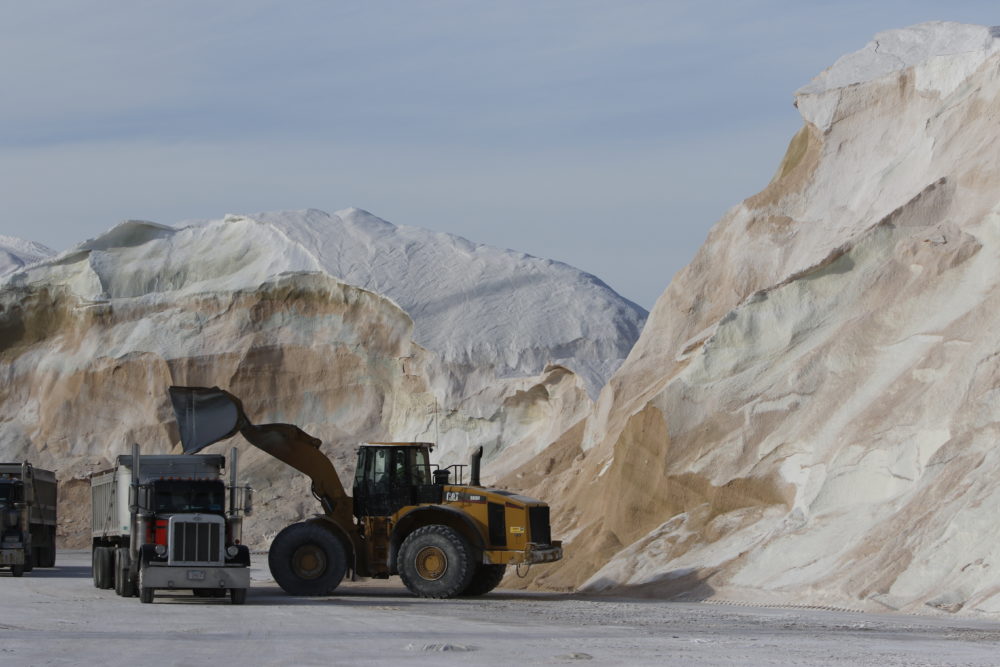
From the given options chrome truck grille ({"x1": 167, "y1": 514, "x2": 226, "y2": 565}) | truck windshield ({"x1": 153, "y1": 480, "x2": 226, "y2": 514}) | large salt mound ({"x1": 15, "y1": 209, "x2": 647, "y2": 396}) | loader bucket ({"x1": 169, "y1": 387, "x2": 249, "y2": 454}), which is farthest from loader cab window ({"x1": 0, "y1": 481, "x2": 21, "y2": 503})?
large salt mound ({"x1": 15, "y1": 209, "x2": 647, "y2": 396})

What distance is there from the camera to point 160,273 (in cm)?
5006

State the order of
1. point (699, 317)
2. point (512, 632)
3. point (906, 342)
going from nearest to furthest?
point (512, 632) → point (906, 342) → point (699, 317)

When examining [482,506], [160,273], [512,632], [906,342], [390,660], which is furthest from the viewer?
[160,273]

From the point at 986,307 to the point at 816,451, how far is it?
12.5ft

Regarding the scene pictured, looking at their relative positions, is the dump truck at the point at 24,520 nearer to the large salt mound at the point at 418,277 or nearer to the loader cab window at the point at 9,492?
the loader cab window at the point at 9,492

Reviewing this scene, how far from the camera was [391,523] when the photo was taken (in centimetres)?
2300

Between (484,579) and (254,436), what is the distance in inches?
173

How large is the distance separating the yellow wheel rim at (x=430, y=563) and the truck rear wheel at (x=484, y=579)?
85 cm

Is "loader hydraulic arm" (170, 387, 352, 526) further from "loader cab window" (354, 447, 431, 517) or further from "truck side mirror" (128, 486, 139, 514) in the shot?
"truck side mirror" (128, 486, 139, 514)

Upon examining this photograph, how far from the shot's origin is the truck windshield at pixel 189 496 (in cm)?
2148

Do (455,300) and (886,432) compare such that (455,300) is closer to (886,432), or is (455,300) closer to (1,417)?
(1,417)

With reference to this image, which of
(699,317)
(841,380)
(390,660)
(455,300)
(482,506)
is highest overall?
(455,300)

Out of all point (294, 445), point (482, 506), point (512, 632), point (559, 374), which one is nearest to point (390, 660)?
point (512, 632)

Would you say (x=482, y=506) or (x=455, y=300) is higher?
(x=455, y=300)
